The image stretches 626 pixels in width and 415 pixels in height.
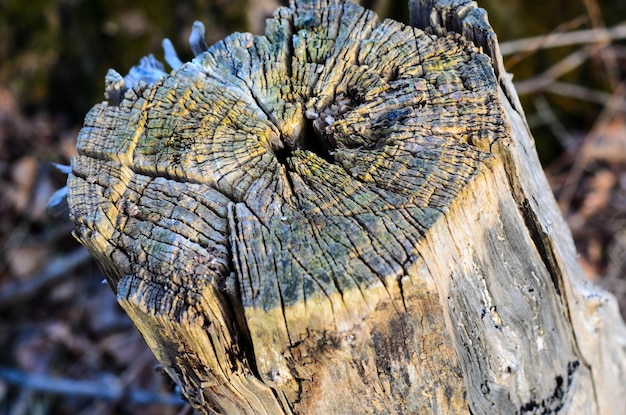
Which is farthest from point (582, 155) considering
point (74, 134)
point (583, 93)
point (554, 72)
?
point (74, 134)

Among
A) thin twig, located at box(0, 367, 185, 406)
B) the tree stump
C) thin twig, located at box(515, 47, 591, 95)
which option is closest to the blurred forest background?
thin twig, located at box(515, 47, 591, 95)

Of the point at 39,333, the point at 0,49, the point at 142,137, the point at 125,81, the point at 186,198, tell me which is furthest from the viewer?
the point at 0,49

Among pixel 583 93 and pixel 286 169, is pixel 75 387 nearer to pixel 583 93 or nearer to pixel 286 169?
pixel 286 169

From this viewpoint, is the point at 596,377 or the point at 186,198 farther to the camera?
the point at 596,377

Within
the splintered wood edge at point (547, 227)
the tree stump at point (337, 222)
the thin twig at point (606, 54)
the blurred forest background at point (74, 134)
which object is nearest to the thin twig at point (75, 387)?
the blurred forest background at point (74, 134)

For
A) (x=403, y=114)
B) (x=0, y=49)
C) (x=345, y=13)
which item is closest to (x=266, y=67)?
(x=345, y=13)

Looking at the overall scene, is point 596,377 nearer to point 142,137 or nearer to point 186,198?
point 186,198
